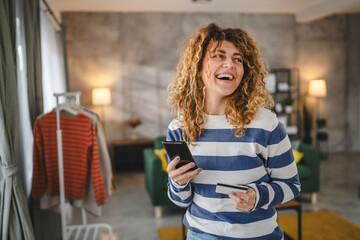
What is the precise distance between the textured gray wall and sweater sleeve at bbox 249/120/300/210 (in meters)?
4.84

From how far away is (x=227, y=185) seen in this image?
3.43 ft

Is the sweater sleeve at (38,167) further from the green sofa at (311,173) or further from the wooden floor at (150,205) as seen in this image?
the green sofa at (311,173)

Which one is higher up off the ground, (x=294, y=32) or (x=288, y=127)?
(x=294, y=32)

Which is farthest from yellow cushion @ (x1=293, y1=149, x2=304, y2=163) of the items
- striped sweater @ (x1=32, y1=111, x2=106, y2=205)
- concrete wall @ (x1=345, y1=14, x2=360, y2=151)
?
concrete wall @ (x1=345, y1=14, x2=360, y2=151)

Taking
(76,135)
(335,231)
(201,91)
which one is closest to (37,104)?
(76,135)

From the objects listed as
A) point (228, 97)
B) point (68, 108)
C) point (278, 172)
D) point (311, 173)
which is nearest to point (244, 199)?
point (278, 172)

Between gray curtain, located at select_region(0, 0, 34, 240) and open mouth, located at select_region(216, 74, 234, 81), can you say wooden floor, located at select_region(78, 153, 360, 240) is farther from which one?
open mouth, located at select_region(216, 74, 234, 81)

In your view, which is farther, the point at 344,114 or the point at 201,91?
the point at 344,114

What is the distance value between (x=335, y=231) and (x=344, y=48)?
5.12 meters

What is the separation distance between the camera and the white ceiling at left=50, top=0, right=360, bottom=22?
17.6 feet

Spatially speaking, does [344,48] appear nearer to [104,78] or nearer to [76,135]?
[104,78]

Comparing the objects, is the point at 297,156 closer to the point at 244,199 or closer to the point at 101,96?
the point at 244,199

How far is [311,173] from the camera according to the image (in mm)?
3785

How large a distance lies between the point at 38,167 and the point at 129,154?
3.34m
